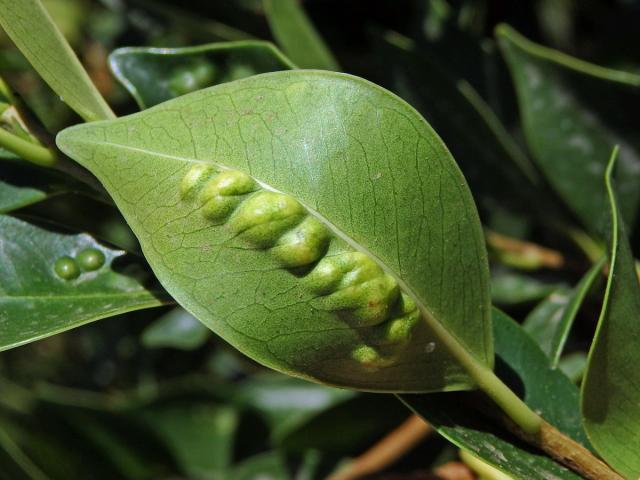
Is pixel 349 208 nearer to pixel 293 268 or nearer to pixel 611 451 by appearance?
pixel 293 268

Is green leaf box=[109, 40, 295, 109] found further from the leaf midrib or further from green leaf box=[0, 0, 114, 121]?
the leaf midrib

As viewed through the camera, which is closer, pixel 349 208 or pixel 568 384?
pixel 349 208

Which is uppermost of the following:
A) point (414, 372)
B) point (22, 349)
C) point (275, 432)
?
point (414, 372)

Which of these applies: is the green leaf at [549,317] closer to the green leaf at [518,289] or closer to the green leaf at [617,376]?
the green leaf at [518,289]

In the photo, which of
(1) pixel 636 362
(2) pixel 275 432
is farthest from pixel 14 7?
(2) pixel 275 432

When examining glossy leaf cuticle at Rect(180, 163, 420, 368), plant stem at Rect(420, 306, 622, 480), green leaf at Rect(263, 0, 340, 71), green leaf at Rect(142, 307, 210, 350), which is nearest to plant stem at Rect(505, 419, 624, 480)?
plant stem at Rect(420, 306, 622, 480)

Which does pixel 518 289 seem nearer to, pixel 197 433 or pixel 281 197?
pixel 197 433

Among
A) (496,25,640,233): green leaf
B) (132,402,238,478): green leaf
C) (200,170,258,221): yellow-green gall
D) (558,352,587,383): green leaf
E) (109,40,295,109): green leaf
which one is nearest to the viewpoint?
(200,170,258,221): yellow-green gall
